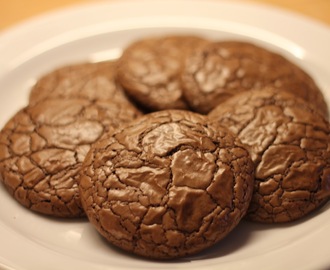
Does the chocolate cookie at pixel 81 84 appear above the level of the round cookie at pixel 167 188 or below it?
above

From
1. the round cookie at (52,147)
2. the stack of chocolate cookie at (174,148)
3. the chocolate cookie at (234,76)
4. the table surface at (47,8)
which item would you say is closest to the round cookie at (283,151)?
the stack of chocolate cookie at (174,148)

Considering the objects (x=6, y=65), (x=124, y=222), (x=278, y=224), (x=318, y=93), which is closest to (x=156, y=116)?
(x=124, y=222)

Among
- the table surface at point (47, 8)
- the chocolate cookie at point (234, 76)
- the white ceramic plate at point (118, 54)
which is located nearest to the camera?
the white ceramic plate at point (118, 54)

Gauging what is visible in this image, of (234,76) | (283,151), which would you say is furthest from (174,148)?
(234,76)

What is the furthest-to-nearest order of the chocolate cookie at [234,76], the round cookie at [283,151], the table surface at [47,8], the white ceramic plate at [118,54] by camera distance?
the table surface at [47,8]
the chocolate cookie at [234,76]
the round cookie at [283,151]
the white ceramic plate at [118,54]

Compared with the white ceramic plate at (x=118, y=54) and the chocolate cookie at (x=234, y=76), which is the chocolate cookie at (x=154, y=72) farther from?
the white ceramic plate at (x=118, y=54)

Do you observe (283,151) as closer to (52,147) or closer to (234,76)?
(234,76)
